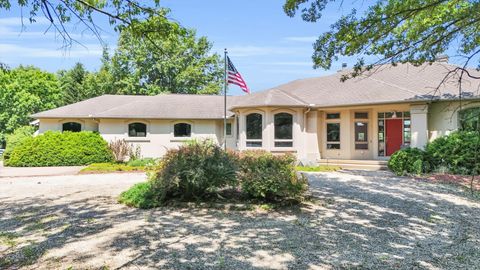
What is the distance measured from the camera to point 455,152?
43.4ft

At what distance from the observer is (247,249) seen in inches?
195

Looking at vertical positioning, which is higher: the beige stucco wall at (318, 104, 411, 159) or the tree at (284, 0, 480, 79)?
the tree at (284, 0, 480, 79)

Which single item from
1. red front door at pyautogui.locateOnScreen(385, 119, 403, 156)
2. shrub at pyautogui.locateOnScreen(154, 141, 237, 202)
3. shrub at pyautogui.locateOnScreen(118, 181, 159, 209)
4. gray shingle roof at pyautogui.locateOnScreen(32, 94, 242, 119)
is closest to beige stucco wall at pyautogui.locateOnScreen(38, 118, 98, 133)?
gray shingle roof at pyautogui.locateOnScreen(32, 94, 242, 119)

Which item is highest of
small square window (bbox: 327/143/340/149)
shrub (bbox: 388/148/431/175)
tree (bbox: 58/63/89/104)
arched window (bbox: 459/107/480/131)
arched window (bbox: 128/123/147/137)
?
tree (bbox: 58/63/89/104)

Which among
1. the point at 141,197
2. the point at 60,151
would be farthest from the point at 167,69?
the point at 141,197

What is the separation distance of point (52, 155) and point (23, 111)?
2592cm

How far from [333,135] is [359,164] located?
235 centimetres

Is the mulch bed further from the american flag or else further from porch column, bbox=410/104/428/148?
the american flag

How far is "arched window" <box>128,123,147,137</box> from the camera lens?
20.8 meters

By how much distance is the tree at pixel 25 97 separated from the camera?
3806cm

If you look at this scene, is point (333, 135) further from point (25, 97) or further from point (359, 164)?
point (25, 97)

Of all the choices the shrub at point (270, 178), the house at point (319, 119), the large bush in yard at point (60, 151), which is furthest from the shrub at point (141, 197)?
the large bush in yard at point (60, 151)

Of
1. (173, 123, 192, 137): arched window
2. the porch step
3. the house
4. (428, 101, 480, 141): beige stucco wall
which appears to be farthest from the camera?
(173, 123, 192, 137): arched window

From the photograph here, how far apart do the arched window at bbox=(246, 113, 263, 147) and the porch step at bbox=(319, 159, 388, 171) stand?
12.4ft
